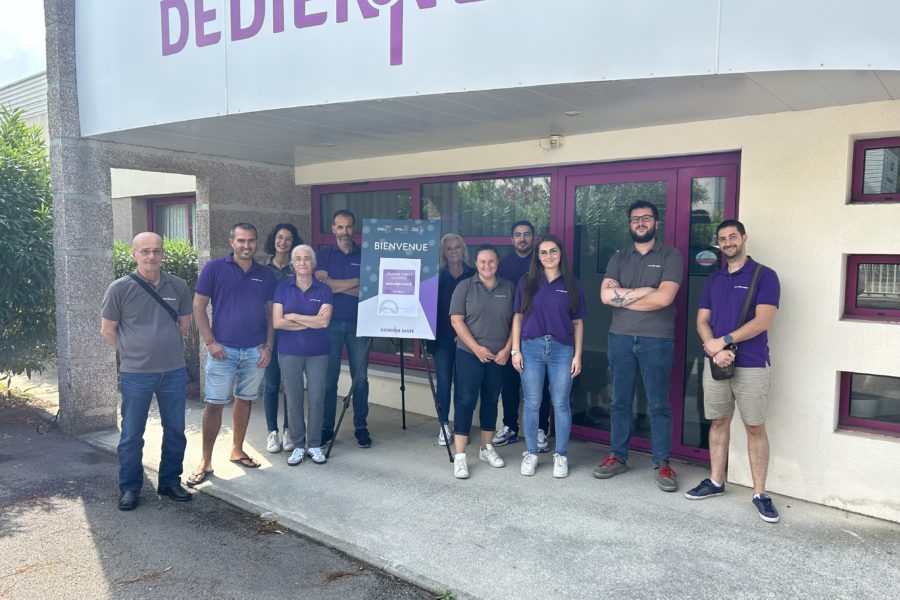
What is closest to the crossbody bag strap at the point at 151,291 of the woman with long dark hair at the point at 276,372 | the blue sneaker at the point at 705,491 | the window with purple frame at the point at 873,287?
the woman with long dark hair at the point at 276,372

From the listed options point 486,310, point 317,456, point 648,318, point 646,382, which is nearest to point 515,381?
point 486,310

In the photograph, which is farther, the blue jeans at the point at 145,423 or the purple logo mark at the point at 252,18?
the blue jeans at the point at 145,423

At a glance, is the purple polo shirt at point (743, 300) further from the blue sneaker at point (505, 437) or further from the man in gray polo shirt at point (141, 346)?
the man in gray polo shirt at point (141, 346)

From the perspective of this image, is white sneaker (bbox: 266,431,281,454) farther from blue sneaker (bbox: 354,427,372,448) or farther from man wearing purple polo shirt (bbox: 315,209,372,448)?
blue sneaker (bbox: 354,427,372,448)

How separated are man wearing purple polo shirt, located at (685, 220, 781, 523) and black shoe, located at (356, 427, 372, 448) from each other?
267cm

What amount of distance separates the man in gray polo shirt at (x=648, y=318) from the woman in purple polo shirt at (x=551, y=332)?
27 centimetres

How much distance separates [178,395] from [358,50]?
8.38 feet

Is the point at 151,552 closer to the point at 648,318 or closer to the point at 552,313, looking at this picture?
the point at 552,313

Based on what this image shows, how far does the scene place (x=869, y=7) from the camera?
3.00 m

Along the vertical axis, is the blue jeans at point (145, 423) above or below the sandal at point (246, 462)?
above

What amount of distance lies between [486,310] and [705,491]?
189 centimetres

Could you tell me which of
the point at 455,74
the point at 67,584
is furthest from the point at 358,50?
the point at 67,584

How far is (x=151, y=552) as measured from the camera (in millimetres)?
3613

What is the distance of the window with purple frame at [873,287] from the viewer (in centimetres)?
402
